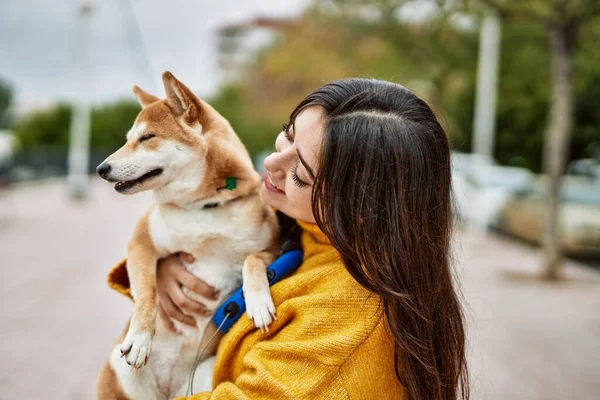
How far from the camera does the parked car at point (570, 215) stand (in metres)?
11.4

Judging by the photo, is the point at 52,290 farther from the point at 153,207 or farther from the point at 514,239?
the point at 514,239

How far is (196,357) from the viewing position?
2240 mm

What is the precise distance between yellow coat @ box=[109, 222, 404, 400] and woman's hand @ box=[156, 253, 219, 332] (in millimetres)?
433

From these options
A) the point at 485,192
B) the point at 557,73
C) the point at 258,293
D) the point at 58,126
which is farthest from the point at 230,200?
the point at 58,126

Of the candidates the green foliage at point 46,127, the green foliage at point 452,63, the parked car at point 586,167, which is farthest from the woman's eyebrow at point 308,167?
the green foliage at point 46,127

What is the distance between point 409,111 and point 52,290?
23.4 ft

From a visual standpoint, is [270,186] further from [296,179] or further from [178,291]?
[178,291]

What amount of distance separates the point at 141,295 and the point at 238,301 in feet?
1.18

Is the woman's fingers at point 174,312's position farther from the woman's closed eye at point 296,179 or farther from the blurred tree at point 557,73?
the blurred tree at point 557,73

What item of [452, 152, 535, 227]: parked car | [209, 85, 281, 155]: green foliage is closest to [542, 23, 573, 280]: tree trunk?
[452, 152, 535, 227]: parked car

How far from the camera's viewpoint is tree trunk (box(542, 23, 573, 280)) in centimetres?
948

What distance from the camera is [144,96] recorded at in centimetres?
259

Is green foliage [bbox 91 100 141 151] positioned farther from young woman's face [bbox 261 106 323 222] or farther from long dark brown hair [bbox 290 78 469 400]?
long dark brown hair [bbox 290 78 469 400]

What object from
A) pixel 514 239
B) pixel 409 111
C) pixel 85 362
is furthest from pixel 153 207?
pixel 514 239
